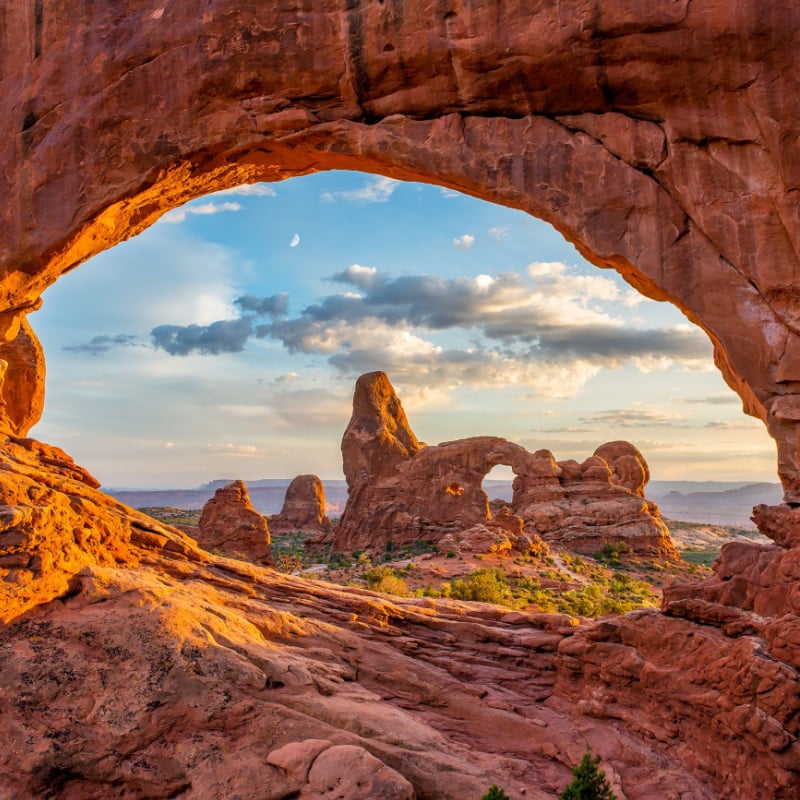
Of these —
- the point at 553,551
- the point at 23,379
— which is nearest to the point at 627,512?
the point at 553,551

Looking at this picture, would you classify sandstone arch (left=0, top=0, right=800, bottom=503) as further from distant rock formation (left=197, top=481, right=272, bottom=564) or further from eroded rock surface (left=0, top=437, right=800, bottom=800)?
distant rock formation (left=197, top=481, right=272, bottom=564)

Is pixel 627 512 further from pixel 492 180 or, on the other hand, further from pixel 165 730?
pixel 165 730

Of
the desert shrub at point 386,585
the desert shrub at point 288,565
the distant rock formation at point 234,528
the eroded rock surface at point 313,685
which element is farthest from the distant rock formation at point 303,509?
the eroded rock surface at point 313,685

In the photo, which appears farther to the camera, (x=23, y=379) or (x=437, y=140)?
(x=23, y=379)

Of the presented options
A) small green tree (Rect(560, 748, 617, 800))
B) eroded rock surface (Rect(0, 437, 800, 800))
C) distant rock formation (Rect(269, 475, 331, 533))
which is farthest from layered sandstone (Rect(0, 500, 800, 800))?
distant rock formation (Rect(269, 475, 331, 533))

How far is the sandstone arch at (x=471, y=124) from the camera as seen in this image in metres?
9.05

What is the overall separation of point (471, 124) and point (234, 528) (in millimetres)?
25968

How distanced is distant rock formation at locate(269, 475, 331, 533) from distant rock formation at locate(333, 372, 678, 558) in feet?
58.8

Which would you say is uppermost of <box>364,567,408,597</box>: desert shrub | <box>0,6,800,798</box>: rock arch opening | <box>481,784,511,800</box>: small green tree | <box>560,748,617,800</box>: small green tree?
<box>0,6,800,798</box>: rock arch opening

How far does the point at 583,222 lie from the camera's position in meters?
9.95

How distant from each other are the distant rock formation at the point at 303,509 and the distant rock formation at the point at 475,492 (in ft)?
58.8

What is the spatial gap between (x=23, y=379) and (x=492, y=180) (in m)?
11.8

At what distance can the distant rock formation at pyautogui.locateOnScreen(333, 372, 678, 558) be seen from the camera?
4025cm

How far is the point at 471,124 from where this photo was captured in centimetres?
1062
